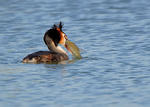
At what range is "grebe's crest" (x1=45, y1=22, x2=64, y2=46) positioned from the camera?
54.5 ft

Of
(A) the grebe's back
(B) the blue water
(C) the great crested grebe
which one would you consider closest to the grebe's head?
(C) the great crested grebe

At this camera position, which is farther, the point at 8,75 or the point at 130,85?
the point at 8,75

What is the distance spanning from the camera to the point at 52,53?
15.6 meters

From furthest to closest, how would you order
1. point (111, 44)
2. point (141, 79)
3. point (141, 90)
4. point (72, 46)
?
point (111, 44), point (72, 46), point (141, 79), point (141, 90)

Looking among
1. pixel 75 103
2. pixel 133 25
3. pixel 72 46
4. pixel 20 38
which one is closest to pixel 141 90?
pixel 75 103

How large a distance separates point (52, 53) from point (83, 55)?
117 cm

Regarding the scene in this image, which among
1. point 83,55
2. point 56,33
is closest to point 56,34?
point 56,33

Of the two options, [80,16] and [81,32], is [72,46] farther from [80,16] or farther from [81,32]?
[80,16]

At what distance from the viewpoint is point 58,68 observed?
14.4 metres

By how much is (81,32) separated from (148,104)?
1017 cm

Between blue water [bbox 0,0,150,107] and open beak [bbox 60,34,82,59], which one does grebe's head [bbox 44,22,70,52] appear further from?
blue water [bbox 0,0,150,107]

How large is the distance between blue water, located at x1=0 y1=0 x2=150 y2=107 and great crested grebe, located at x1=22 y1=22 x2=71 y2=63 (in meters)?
0.30

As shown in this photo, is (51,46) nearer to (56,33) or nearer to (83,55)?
(56,33)

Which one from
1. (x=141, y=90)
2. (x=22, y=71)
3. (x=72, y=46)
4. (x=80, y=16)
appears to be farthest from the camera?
(x=80, y=16)
